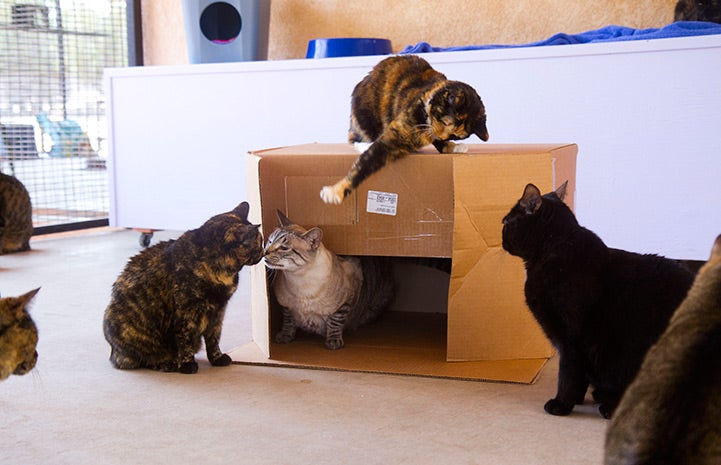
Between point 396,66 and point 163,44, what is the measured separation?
3030 mm

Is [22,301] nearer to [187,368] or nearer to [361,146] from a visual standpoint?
[187,368]

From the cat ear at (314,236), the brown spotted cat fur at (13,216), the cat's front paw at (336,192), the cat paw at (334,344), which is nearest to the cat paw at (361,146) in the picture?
the cat's front paw at (336,192)

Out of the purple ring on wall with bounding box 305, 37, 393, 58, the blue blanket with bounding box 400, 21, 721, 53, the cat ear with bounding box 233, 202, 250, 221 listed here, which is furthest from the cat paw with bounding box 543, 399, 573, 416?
the purple ring on wall with bounding box 305, 37, 393, 58

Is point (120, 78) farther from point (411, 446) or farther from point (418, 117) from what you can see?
point (411, 446)

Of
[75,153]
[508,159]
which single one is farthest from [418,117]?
[75,153]

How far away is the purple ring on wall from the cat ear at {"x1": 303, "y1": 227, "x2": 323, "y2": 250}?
1797 mm

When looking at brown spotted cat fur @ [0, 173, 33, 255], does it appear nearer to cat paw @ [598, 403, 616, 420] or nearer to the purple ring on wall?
the purple ring on wall

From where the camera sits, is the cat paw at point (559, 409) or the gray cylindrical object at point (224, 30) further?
the gray cylindrical object at point (224, 30)

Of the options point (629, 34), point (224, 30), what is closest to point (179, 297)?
point (629, 34)

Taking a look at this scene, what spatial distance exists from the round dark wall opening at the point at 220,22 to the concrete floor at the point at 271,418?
7.66ft

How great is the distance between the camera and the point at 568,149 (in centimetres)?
259

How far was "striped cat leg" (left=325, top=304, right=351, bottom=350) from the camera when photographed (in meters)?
2.54

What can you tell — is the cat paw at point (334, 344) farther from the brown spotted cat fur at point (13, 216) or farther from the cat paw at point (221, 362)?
the brown spotted cat fur at point (13, 216)

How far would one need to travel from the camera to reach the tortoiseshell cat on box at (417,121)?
229 cm
